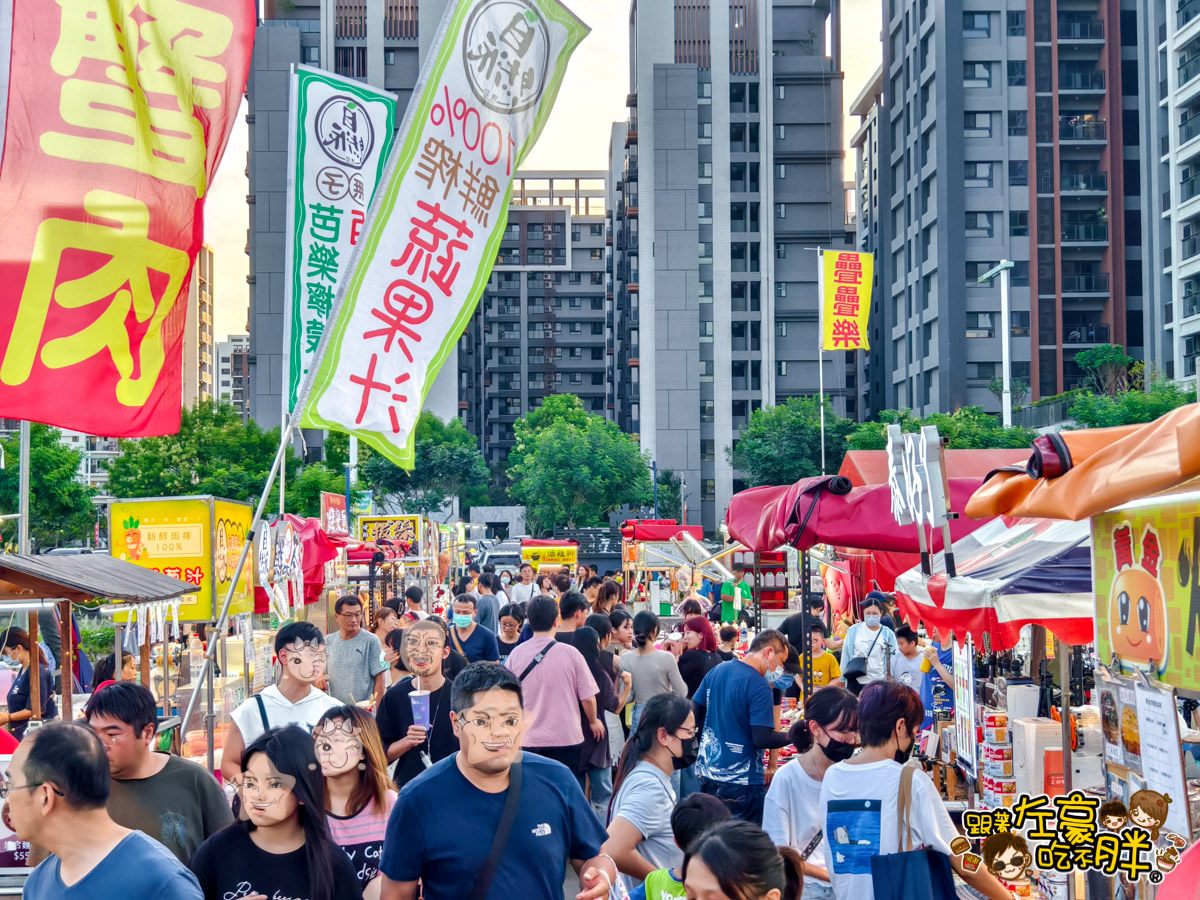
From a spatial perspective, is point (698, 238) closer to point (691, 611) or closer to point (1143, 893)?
point (691, 611)

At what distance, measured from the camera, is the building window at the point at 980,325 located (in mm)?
61375

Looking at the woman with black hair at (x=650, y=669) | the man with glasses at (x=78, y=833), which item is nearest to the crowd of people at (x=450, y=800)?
the man with glasses at (x=78, y=833)

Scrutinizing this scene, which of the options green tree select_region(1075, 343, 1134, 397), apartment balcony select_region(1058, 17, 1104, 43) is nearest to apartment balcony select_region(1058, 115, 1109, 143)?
apartment balcony select_region(1058, 17, 1104, 43)

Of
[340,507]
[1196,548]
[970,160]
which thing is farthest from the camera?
[970,160]

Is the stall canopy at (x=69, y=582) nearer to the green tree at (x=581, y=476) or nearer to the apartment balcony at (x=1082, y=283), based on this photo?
the apartment balcony at (x=1082, y=283)

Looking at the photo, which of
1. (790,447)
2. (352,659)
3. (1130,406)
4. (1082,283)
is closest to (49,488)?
(790,447)

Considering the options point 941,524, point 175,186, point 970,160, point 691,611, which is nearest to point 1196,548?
point 941,524

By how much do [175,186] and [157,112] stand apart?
383 millimetres

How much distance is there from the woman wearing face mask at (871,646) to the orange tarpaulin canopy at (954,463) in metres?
1.47

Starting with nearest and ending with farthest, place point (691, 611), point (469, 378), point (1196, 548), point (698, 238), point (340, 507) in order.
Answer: point (1196, 548), point (691, 611), point (340, 507), point (698, 238), point (469, 378)

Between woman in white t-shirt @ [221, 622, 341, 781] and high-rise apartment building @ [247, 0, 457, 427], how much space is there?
70.3 m

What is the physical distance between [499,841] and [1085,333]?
63.4m

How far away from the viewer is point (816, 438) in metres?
67.0

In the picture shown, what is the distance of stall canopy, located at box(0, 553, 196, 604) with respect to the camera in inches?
232
